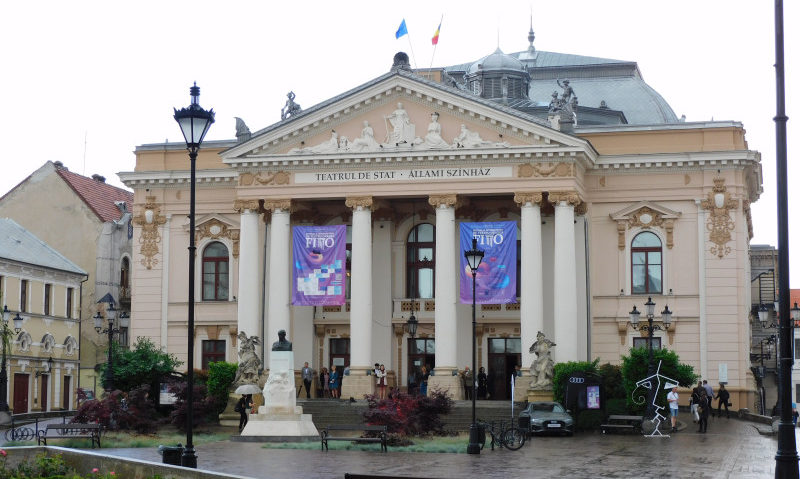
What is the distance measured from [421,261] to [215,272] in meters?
9.68

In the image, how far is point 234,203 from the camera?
56.5 meters

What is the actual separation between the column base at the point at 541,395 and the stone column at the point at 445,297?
12.6ft

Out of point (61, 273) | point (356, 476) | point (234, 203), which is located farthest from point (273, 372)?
point (61, 273)

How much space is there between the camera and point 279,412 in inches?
1533

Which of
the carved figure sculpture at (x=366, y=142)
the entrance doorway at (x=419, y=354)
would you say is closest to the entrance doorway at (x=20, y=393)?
the entrance doorway at (x=419, y=354)

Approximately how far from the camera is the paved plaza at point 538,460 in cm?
2725

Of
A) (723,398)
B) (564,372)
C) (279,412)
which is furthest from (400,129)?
(279,412)

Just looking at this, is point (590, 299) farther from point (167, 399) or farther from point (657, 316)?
point (167, 399)

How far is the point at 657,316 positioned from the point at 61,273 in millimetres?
31389

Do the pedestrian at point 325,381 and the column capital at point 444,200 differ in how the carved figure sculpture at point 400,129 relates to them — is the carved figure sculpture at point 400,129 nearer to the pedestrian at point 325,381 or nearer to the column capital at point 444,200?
the column capital at point 444,200

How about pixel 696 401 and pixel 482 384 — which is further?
pixel 482 384

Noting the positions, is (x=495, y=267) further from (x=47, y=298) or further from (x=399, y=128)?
(x=47, y=298)

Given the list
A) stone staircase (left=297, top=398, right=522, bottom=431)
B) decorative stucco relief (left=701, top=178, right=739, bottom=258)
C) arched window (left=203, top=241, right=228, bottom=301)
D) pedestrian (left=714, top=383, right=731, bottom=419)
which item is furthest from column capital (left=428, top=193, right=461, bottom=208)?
pedestrian (left=714, top=383, right=731, bottom=419)

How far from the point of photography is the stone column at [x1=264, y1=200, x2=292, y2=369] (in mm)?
53375
